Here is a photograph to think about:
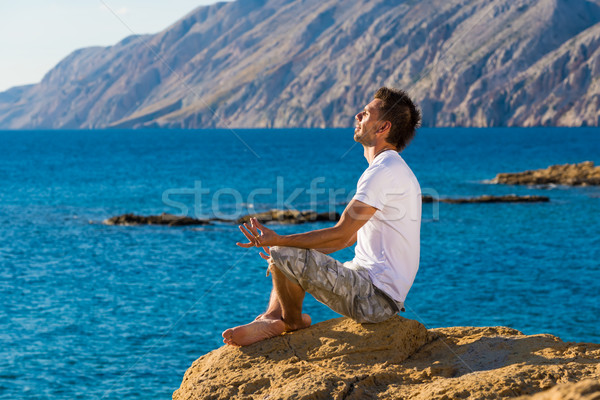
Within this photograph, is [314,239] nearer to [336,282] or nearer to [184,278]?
[336,282]

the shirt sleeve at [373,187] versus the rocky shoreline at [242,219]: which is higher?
the shirt sleeve at [373,187]

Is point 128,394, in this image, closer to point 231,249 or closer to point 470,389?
point 470,389

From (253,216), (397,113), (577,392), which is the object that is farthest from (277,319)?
(253,216)

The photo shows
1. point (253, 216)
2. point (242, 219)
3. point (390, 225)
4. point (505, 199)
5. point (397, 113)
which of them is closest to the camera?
point (390, 225)

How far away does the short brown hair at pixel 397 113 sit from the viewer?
6.55 meters

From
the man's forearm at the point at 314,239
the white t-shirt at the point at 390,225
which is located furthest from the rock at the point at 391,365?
the man's forearm at the point at 314,239

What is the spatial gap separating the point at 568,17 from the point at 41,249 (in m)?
192

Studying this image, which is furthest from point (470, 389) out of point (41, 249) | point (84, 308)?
point (41, 249)

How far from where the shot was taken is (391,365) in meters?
6.28

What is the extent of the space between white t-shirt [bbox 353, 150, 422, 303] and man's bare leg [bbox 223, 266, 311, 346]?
2.43 feet

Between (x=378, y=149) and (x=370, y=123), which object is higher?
(x=370, y=123)

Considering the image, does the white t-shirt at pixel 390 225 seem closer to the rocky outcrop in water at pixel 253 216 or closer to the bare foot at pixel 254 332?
the bare foot at pixel 254 332

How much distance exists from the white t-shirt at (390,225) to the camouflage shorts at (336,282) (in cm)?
13

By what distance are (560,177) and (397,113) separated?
54196mm
